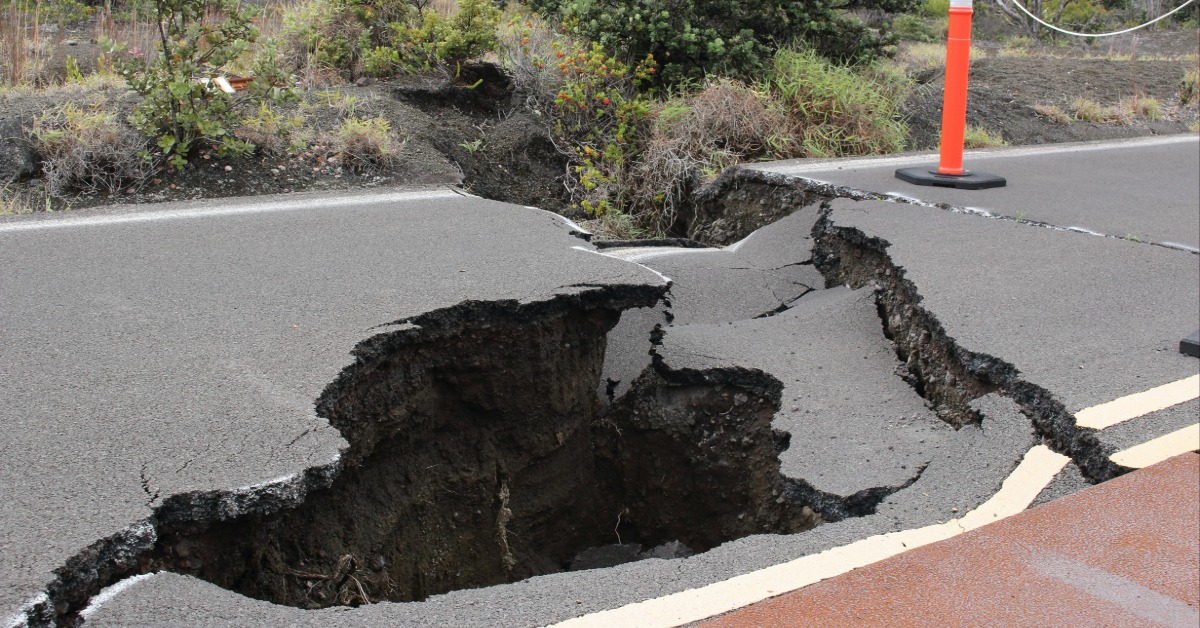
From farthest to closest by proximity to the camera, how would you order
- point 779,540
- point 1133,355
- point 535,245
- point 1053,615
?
point 535,245 → point 1133,355 → point 779,540 → point 1053,615

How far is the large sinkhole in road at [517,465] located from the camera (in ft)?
12.0

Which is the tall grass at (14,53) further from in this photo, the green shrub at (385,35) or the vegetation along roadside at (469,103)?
the green shrub at (385,35)

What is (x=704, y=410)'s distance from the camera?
4.54 meters

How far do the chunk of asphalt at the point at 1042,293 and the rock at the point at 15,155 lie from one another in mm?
5420

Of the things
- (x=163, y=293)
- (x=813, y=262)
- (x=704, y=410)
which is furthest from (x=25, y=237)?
(x=813, y=262)

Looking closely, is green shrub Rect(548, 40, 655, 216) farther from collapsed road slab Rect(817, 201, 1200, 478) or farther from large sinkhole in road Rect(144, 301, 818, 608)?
large sinkhole in road Rect(144, 301, 818, 608)

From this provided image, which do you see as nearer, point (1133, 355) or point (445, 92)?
point (1133, 355)

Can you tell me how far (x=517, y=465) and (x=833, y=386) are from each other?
4.89 feet

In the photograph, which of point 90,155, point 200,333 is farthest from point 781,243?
point 90,155

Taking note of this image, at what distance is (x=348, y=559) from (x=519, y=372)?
4.29 feet

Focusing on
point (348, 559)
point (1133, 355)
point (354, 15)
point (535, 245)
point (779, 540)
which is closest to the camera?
point (779, 540)

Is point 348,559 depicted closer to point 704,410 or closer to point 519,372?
point 519,372

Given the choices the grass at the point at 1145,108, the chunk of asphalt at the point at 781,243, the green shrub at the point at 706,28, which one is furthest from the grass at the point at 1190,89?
the chunk of asphalt at the point at 781,243

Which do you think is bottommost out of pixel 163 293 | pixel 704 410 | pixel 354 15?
pixel 704 410
